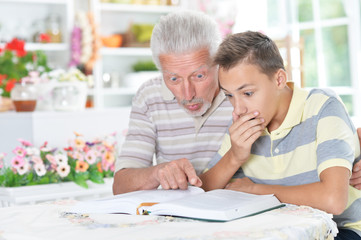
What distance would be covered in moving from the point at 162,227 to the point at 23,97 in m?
2.49

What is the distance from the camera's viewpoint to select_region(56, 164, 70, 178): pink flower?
2775mm

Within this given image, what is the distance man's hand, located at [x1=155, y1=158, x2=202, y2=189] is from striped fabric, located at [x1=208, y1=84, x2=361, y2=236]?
0.87 ft

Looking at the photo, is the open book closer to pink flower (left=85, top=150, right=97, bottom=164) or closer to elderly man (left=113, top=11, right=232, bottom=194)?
elderly man (left=113, top=11, right=232, bottom=194)

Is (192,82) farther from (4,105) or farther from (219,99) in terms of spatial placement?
(4,105)

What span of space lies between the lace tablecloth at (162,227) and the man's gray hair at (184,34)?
0.77 m

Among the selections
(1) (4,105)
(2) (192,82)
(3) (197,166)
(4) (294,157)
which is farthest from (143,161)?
(1) (4,105)

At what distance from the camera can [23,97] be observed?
3486 mm

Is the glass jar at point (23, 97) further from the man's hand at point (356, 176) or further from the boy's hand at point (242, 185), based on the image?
the man's hand at point (356, 176)

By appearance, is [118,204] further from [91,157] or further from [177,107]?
[91,157]

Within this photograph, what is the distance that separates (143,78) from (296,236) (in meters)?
5.03

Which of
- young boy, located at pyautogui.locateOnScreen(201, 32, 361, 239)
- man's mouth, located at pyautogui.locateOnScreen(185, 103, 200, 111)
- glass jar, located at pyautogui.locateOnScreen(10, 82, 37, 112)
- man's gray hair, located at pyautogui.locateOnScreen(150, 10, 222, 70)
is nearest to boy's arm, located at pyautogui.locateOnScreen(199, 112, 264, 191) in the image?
young boy, located at pyautogui.locateOnScreen(201, 32, 361, 239)

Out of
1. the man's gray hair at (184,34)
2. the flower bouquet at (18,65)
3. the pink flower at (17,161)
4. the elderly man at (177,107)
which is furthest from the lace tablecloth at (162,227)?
the flower bouquet at (18,65)

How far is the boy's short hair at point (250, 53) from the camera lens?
64.5 inches

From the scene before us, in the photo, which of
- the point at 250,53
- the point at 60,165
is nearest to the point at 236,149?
the point at 250,53
